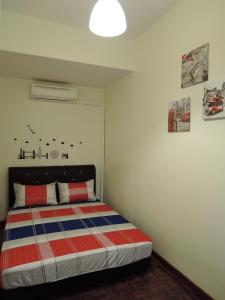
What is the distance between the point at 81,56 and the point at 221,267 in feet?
8.66

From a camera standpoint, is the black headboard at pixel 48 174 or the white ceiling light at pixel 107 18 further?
the black headboard at pixel 48 174

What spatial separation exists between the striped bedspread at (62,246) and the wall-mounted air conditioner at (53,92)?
177 centimetres

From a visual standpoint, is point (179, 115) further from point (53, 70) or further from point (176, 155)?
point (53, 70)

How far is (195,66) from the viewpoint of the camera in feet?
6.88

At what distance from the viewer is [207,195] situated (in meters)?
1.98

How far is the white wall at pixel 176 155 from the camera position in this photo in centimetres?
190

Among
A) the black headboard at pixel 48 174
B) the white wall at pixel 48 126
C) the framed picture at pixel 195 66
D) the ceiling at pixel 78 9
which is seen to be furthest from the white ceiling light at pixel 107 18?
the black headboard at pixel 48 174

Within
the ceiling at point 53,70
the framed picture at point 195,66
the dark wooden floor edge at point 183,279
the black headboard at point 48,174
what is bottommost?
the dark wooden floor edge at point 183,279

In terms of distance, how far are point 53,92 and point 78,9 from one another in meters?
1.44

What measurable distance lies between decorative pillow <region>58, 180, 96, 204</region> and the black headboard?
177 millimetres

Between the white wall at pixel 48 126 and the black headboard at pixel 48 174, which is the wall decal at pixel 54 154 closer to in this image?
the white wall at pixel 48 126

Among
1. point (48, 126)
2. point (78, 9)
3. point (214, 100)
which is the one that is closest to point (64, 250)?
point (214, 100)

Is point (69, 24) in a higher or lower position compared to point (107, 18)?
higher

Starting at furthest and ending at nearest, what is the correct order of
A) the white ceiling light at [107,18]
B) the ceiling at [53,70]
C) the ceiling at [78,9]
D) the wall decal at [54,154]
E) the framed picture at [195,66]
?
the wall decal at [54,154]
the ceiling at [53,70]
the ceiling at [78,9]
the framed picture at [195,66]
the white ceiling light at [107,18]
